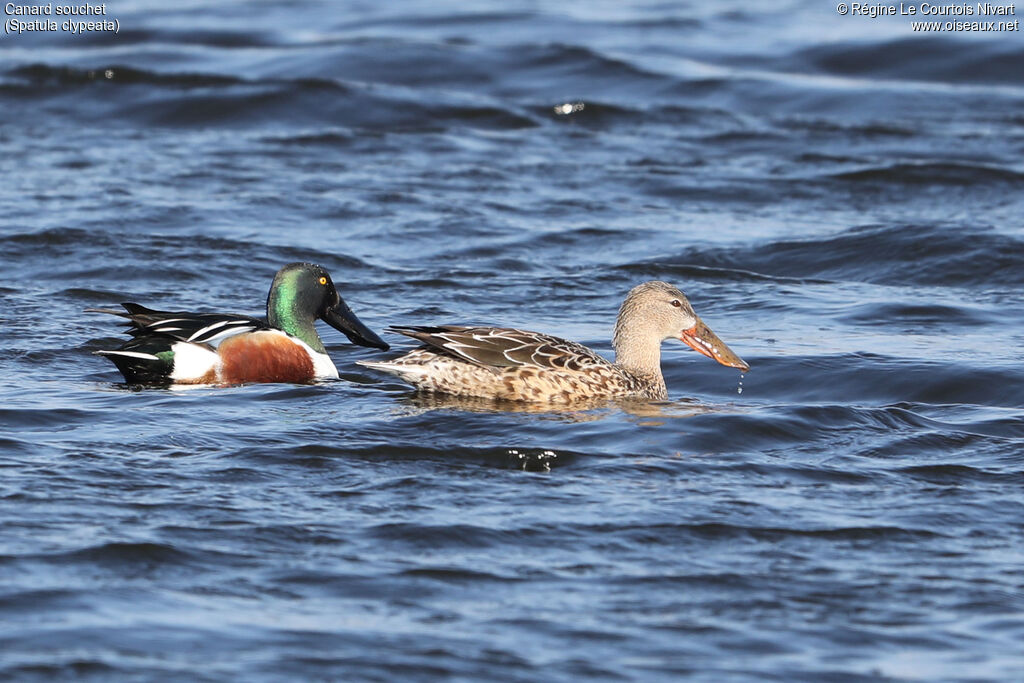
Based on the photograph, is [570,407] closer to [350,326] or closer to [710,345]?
[710,345]

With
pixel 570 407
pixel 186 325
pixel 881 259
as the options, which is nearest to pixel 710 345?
pixel 570 407

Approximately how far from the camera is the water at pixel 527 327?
19.8 ft

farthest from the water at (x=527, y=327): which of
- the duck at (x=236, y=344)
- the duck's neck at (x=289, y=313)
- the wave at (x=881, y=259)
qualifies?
the duck's neck at (x=289, y=313)

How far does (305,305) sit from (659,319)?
2.18 meters

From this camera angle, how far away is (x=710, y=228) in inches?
587

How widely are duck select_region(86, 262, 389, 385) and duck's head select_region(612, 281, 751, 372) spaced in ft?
5.20

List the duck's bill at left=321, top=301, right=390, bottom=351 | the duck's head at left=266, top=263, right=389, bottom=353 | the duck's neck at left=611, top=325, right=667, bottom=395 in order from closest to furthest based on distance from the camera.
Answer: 1. the duck's neck at left=611, top=325, right=667, bottom=395
2. the duck's head at left=266, top=263, right=389, bottom=353
3. the duck's bill at left=321, top=301, right=390, bottom=351

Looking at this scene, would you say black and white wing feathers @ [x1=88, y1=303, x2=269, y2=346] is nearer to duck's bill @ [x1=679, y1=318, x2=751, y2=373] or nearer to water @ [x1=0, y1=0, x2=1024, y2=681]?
water @ [x1=0, y1=0, x2=1024, y2=681]

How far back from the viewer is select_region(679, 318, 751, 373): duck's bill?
394 inches

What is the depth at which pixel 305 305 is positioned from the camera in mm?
10516

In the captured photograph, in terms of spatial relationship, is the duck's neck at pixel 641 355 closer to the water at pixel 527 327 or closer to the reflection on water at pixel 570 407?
the reflection on water at pixel 570 407

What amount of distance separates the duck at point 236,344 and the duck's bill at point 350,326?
0.27ft

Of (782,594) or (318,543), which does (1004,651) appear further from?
(318,543)

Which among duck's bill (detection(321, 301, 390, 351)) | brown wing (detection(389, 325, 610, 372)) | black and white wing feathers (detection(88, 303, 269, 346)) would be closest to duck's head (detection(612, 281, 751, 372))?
brown wing (detection(389, 325, 610, 372))
